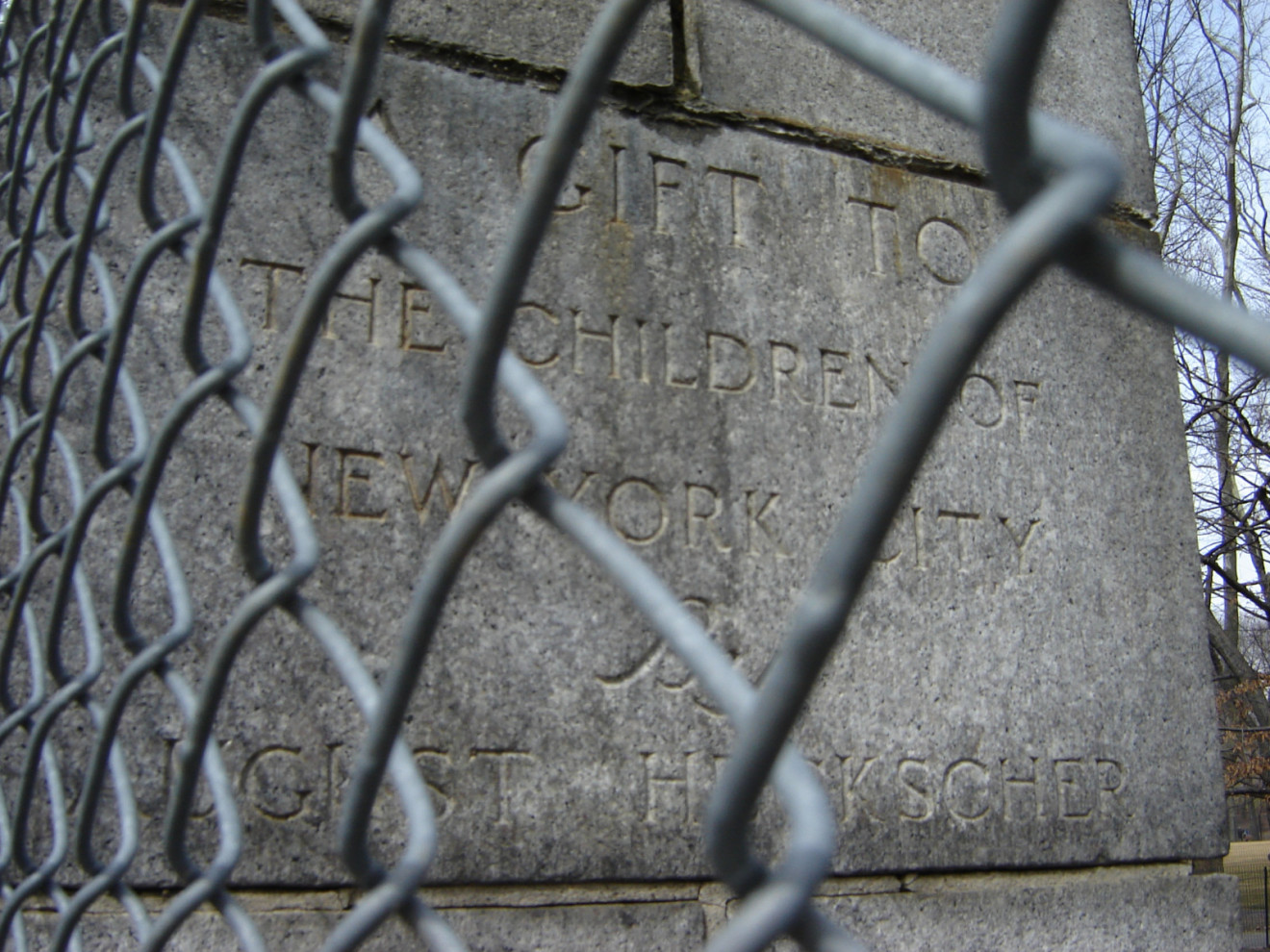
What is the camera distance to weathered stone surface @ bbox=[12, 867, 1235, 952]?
1652 millimetres

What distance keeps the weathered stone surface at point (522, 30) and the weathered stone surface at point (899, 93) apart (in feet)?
0.31

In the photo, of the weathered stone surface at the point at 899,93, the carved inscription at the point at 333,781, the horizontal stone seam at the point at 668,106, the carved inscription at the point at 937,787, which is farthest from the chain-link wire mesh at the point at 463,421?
the weathered stone surface at the point at 899,93

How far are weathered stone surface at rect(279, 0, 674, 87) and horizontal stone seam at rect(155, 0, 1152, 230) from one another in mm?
12

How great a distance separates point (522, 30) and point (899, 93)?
2.67 ft

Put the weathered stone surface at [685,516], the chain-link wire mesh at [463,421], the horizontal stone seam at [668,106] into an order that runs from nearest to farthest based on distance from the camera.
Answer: the chain-link wire mesh at [463,421] → the weathered stone surface at [685,516] → the horizontal stone seam at [668,106]

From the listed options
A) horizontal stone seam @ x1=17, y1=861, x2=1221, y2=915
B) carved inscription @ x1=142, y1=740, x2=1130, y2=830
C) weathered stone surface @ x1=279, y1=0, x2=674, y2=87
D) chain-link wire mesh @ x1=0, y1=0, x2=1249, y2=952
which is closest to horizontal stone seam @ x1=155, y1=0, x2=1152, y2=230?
weathered stone surface @ x1=279, y1=0, x2=674, y2=87

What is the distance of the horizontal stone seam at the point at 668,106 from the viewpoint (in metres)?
2.04

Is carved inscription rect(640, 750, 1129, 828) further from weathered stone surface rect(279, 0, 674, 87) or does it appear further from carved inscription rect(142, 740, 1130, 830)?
weathered stone surface rect(279, 0, 674, 87)

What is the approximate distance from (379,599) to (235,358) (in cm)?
103

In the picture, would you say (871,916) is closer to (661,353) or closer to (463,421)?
(661,353)

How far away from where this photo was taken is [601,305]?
2.05m

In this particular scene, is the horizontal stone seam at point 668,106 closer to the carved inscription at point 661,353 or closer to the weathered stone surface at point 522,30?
the weathered stone surface at point 522,30

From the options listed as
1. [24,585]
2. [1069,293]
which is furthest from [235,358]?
[1069,293]

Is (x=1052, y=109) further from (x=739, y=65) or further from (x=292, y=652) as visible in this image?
(x=292, y=652)
